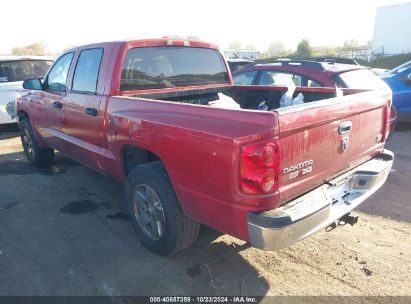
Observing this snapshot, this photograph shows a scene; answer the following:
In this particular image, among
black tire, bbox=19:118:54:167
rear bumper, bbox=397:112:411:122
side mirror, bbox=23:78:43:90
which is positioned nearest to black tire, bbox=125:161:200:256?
side mirror, bbox=23:78:43:90

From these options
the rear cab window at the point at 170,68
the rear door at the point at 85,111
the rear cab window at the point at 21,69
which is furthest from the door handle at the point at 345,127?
the rear cab window at the point at 21,69

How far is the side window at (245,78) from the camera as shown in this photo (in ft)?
23.0

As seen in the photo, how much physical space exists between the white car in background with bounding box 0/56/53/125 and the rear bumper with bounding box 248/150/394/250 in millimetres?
7417

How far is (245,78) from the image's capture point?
7152 millimetres

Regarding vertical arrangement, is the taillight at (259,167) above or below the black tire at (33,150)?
above

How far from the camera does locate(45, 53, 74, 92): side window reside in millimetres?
4535

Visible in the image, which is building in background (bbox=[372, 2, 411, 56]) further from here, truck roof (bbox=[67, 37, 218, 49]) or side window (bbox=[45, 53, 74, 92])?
side window (bbox=[45, 53, 74, 92])

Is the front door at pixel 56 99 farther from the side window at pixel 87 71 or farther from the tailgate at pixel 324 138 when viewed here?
the tailgate at pixel 324 138

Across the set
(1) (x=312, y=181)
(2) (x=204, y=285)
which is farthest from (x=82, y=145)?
(1) (x=312, y=181)

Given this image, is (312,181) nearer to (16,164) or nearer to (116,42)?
(116,42)

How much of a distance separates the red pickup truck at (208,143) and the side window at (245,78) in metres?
2.47

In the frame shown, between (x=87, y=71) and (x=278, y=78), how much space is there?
12.1ft

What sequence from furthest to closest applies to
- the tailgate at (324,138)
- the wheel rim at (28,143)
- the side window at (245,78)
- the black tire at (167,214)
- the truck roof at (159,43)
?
the side window at (245,78), the wheel rim at (28,143), the truck roof at (159,43), the black tire at (167,214), the tailgate at (324,138)

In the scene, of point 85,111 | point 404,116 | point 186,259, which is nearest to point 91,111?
point 85,111
